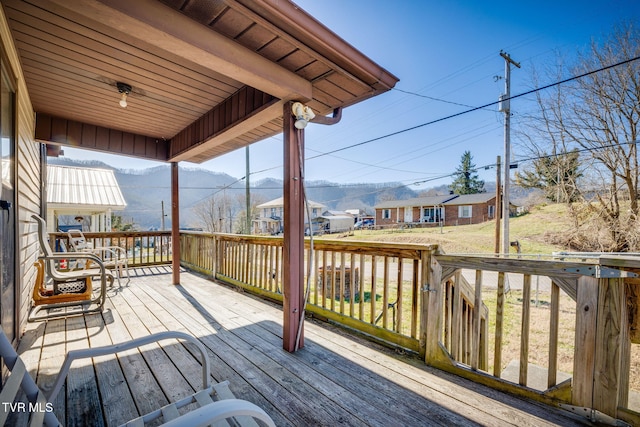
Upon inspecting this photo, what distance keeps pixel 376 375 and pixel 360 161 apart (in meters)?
23.2

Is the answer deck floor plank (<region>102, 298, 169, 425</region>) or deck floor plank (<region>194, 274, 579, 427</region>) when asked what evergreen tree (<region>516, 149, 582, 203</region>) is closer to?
deck floor plank (<region>194, 274, 579, 427</region>)

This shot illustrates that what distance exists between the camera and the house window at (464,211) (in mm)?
25972

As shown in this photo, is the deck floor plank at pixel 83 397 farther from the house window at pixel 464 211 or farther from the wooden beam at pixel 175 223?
the house window at pixel 464 211

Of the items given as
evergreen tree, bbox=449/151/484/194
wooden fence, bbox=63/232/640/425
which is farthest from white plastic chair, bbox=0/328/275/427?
evergreen tree, bbox=449/151/484/194

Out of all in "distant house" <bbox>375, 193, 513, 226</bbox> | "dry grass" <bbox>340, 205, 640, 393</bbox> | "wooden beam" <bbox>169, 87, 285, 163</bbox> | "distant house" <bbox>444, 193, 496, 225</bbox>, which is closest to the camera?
"wooden beam" <bbox>169, 87, 285, 163</bbox>

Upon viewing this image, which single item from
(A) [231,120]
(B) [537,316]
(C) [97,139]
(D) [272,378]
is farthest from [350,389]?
(B) [537,316]

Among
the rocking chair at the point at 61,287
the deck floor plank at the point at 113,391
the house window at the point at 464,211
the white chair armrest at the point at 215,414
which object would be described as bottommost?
the deck floor plank at the point at 113,391

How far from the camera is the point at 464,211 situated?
26.2m

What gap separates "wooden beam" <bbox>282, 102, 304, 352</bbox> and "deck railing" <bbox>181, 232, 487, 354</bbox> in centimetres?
15

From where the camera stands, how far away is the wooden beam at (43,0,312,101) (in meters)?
1.40

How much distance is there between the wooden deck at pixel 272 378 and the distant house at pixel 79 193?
8969 millimetres

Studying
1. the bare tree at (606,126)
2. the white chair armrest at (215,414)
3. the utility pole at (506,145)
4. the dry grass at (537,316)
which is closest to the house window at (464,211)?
the dry grass at (537,316)

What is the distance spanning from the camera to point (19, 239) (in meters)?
2.33

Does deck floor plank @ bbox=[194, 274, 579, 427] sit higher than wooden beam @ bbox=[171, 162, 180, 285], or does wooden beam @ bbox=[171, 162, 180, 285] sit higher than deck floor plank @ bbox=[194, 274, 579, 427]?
wooden beam @ bbox=[171, 162, 180, 285]
